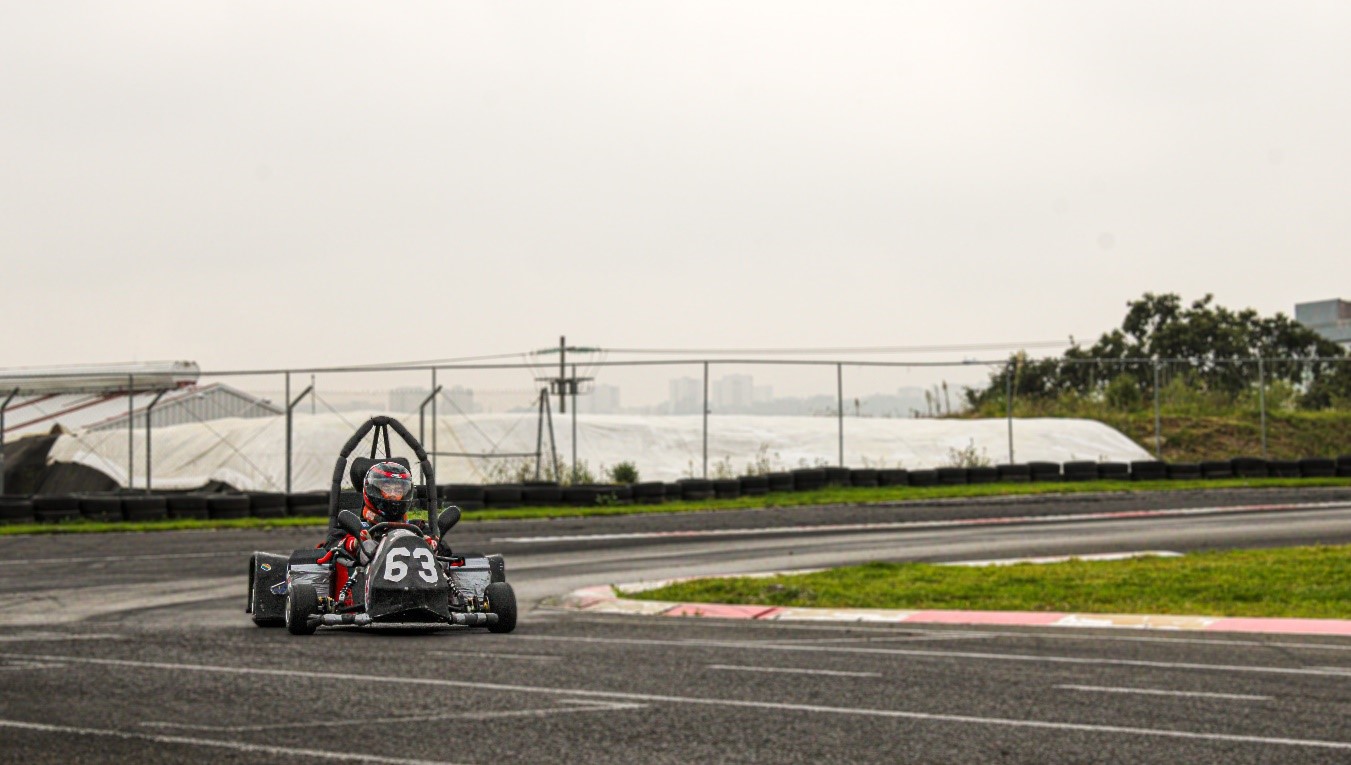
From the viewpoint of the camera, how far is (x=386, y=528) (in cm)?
317

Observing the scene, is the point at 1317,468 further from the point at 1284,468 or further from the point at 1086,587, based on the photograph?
the point at 1086,587

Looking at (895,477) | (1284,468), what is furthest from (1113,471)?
(895,477)

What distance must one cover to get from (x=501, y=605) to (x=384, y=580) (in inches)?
16.8

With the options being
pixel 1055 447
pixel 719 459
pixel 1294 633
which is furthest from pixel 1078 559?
pixel 1055 447

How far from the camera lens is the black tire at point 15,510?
51.8 metres

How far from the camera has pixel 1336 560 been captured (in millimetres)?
45938

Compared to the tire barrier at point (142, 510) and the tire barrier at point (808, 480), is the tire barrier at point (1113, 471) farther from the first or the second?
the tire barrier at point (142, 510)

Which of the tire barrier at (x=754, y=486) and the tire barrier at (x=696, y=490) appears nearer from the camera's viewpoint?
the tire barrier at (x=696, y=490)

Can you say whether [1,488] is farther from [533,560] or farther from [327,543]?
[327,543]

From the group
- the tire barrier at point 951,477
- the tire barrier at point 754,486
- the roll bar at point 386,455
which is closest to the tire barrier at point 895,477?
the tire barrier at point 951,477

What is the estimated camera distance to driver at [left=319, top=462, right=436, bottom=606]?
3.25 m

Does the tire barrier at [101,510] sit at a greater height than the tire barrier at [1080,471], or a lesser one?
lesser

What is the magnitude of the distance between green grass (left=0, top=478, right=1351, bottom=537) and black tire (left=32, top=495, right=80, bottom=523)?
307 mm

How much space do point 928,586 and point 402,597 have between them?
132 ft
